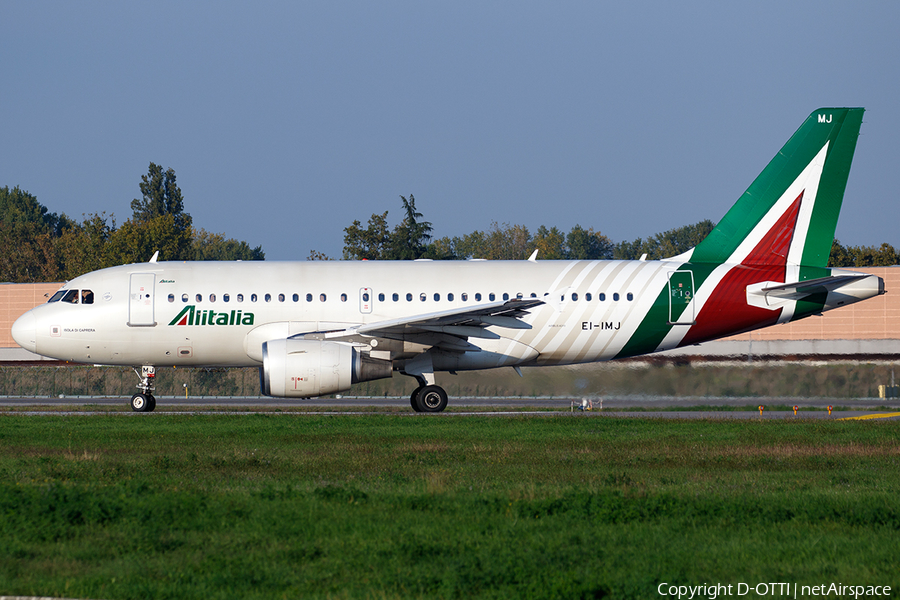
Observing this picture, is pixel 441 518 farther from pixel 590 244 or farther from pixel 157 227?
pixel 590 244

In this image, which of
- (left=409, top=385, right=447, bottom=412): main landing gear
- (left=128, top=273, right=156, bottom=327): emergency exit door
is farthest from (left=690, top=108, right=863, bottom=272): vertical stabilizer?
(left=128, top=273, right=156, bottom=327): emergency exit door

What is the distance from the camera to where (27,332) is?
27078mm

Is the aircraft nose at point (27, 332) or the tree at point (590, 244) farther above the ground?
the tree at point (590, 244)

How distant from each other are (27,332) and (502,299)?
13.3m

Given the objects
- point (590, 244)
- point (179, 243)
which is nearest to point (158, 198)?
point (179, 243)

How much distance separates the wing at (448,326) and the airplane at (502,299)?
0.23ft

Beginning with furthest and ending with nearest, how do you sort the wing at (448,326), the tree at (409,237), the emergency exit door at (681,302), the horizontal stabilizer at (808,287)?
the tree at (409,237) → the emergency exit door at (681,302) → the horizontal stabilizer at (808,287) → the wing at (448,326)

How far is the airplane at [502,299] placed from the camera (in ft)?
85.9

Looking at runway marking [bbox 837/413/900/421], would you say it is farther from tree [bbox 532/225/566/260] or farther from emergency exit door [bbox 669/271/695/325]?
tree [bbox 532/225/566/260]

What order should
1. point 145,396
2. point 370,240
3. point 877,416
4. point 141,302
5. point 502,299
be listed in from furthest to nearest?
point 370,240 → point 145,396 → point 141,302 → point 502,299 → point 877,416

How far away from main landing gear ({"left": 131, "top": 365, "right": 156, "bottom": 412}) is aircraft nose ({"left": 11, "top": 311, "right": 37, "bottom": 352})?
9.98 feet

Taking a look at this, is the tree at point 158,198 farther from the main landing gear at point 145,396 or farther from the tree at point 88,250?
the main landing gear at point 145,396

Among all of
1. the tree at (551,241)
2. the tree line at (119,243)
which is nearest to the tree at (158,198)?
the tree line at (119,243)

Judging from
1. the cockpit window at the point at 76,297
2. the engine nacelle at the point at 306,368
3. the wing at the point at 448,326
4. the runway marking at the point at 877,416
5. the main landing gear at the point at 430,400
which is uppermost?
the cockpit window at the point at 76,297
